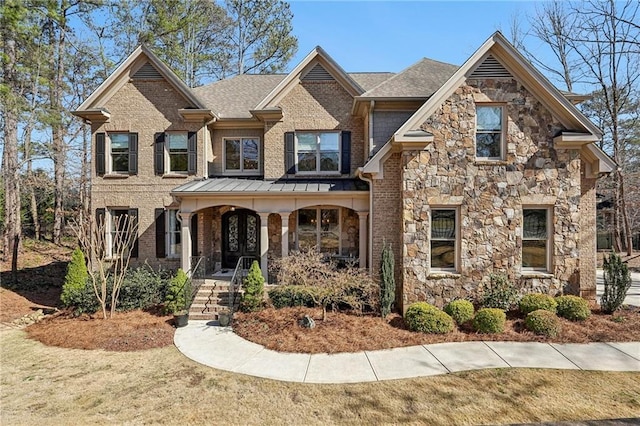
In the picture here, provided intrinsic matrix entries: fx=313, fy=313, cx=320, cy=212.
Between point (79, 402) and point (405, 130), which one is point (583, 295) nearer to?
point (405, 130)

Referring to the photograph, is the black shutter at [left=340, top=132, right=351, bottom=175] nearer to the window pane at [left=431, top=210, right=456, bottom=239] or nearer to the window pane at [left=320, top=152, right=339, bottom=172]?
the window pane at [left=320, top=152, right=339, bottom=172]

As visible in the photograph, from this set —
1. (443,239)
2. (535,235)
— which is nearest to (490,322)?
(443,239)

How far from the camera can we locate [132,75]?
13430 mm

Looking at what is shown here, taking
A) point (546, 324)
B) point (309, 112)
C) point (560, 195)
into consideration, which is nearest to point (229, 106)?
point (309, 112)

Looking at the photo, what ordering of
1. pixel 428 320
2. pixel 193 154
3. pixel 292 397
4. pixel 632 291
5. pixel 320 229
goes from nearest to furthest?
pixel 292 397
pixel 428 320
pixel 632 291
pixel 193 154
pixel 320 229

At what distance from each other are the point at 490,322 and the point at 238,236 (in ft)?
34.0

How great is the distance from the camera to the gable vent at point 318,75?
43.9ft

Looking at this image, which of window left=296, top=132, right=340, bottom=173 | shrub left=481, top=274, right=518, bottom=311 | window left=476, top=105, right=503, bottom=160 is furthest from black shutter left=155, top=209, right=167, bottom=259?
window left=476, top=105, right=503, bottom=160

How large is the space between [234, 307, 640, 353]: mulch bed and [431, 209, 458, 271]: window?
6.63 ft

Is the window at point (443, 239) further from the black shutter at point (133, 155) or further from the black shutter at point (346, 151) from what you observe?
the black shutter at point (133, 155)

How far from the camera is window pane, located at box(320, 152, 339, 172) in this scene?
530 inches

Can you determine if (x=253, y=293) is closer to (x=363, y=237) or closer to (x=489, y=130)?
(x=363, y=237)

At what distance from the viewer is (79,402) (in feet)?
19.1

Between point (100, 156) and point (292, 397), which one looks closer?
point (292, 397)
